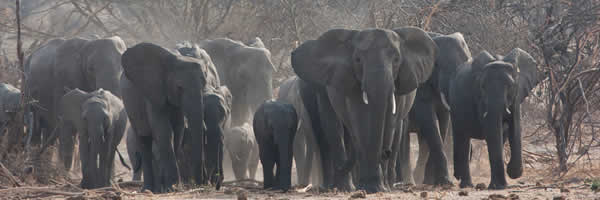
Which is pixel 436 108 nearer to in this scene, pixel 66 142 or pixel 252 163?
pixel 252 163

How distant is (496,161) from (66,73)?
723cm

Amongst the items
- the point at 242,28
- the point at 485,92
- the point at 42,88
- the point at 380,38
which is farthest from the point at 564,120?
the point at 242,28

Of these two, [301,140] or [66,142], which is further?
[301,140]

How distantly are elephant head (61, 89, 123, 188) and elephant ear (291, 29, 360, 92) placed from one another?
7.19 ft

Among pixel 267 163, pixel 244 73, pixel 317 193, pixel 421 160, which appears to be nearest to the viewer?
pixel 317 193

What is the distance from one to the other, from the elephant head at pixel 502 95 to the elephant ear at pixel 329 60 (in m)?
1.26

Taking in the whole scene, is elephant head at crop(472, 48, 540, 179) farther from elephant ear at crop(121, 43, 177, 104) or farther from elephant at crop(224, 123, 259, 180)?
elephant at crop(224, 123, 259, 180)

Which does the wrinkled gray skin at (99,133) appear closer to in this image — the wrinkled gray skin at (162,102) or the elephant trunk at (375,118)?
the wrinkled gray skin at (162,102)

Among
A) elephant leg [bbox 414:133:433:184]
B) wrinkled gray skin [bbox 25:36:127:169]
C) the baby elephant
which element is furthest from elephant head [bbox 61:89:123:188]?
elephant leg [bbox 414:133:433:184]

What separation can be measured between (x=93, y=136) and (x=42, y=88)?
4918 millimetres

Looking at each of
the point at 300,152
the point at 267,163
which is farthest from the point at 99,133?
the point at 300,152

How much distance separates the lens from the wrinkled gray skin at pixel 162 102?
928cm

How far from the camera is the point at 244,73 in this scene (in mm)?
13844

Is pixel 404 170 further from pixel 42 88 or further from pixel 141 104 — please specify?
pixel 42 88
